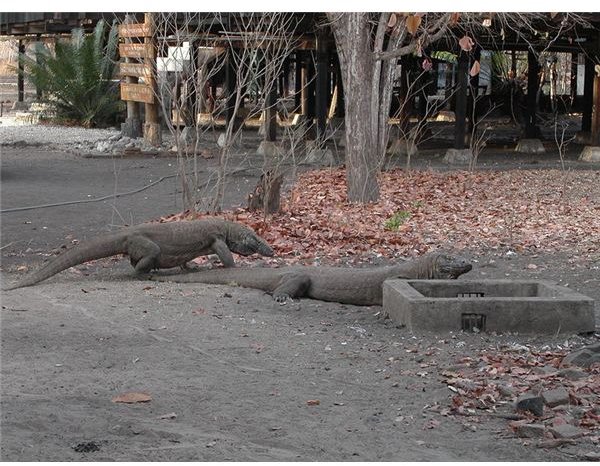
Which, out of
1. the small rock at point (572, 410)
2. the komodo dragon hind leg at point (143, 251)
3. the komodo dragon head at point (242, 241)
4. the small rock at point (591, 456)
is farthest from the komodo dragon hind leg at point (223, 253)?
the small rock at point (591, 456)

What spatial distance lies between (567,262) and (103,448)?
5.99 m

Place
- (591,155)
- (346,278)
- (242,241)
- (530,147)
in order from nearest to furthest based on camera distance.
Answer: (346,278) → (242,241) → (591,155) → (530,147)

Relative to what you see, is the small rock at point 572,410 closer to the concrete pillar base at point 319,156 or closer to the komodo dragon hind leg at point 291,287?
the komodo dragon hind leg at point 291,287

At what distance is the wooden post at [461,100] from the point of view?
19.0 metres

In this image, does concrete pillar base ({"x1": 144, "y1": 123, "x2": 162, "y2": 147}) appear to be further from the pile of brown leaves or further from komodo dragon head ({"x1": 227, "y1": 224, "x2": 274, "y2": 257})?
komodo dragon head ({"x1": 227, "y1": 224, "x2": 274, "y2": 257})

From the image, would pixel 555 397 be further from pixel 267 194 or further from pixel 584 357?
pixel 267 194

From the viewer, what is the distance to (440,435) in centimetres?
460

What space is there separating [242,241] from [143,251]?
945mm

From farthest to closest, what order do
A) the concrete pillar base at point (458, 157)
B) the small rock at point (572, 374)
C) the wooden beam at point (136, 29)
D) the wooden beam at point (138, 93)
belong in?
the wooden beam at point (138, 93)
the wooden beam at point (136, 29)
the concrete pillar base at point (458, 157)
the small rock at point (572, 374)

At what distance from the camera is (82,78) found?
2617 cm

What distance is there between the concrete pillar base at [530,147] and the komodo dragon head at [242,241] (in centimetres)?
1435

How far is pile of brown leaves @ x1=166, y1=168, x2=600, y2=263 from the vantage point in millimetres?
9836

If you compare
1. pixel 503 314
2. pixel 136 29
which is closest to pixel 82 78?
pixel 136 29

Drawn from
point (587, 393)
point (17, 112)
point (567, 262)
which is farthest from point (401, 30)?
point (17, 112)
